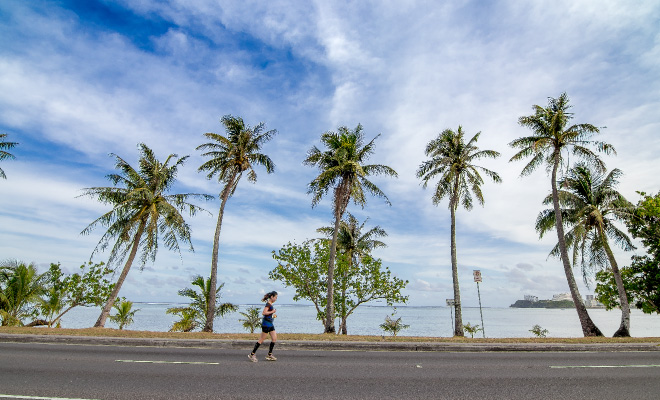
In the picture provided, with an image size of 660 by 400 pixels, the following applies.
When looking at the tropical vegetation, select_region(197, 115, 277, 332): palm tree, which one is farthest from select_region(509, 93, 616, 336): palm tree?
the tropical vegetation

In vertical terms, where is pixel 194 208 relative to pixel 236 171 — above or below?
below

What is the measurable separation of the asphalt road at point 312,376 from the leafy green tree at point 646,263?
17095 mm

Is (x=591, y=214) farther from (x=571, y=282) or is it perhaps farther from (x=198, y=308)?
(x=198, y=308)

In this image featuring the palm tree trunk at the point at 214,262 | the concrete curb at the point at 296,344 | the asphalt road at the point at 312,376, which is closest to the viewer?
the asphalt road at the point at 312,376

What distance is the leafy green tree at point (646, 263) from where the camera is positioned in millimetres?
23328

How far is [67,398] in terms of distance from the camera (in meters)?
5.35

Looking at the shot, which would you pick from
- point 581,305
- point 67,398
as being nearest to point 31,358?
point 67,398

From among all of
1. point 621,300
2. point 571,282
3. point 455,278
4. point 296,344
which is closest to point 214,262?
point 296,344

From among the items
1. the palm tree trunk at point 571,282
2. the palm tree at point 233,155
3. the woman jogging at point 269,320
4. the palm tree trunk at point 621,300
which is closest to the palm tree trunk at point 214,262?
the palm tree at point 233,155

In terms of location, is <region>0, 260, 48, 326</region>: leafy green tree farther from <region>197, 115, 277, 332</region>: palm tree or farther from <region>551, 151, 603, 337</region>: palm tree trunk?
<region>551, 151, 603, 337</region>: palm tree trunk

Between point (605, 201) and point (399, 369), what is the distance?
23175mm

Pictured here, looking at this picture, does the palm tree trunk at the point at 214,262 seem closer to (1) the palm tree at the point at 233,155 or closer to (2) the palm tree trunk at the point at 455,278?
(1) the palm tree at the point at 233,155

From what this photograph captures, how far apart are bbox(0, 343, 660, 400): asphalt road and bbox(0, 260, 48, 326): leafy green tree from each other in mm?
15234

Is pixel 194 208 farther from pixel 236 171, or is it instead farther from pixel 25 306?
pixel 25 306
